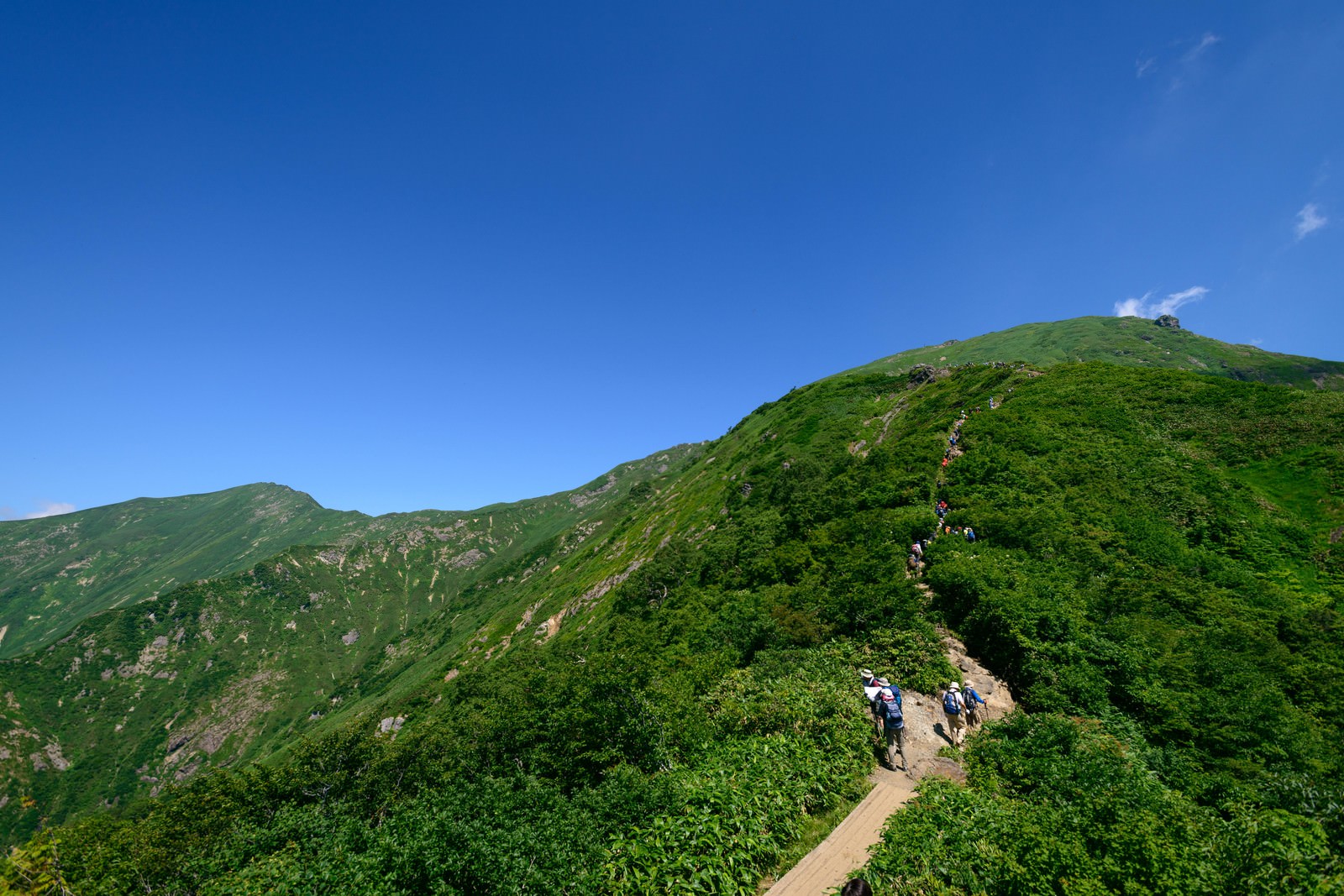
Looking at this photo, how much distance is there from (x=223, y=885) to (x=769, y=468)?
69206mm

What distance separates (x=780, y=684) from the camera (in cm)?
2328

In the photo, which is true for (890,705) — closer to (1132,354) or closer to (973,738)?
(973,738)

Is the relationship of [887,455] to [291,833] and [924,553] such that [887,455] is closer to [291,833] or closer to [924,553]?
[924,553]

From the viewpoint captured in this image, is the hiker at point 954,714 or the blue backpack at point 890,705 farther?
the hiker at point 954,714

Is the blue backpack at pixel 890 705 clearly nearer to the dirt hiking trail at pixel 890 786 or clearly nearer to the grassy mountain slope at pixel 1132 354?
the dirt hiking trail at pixel 890 786

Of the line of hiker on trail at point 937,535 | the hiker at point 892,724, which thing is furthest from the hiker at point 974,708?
the line of hiker on trail at point 937,535

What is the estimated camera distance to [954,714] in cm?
1953

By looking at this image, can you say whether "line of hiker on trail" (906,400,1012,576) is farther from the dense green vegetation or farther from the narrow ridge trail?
the narrow ridge trail

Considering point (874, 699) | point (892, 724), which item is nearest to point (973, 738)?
point (892, 724)

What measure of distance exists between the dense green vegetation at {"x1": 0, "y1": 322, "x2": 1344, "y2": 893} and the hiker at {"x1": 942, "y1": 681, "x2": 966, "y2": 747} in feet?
4.39

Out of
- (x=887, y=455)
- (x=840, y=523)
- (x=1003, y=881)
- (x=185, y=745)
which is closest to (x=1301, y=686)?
(x=1003, y=881)

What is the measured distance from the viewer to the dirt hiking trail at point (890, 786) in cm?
1322

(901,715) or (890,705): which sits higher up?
(890,705)

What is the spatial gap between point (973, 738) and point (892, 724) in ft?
9.50
